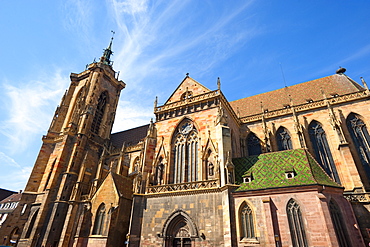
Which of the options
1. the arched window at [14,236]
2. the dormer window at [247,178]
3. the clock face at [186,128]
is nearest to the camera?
the dormer window at [247,178]

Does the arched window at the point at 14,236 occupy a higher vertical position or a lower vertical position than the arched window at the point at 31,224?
lower

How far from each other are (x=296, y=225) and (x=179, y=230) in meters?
6.67

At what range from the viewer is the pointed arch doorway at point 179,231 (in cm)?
1299

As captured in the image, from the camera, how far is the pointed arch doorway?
42.6 ft

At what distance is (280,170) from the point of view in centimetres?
1365

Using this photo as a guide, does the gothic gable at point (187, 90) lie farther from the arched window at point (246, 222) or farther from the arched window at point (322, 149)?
the arched window at point (322, 149)

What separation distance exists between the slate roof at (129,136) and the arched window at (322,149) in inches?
805

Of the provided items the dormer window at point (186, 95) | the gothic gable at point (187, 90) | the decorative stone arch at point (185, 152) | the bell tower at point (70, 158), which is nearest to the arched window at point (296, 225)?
the decorative stone arch at point (185, 152)

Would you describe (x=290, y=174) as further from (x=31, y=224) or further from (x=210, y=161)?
(x=31, y=224)

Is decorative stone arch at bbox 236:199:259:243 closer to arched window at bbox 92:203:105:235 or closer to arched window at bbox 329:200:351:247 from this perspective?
arched window at bbox 329:200:351:247

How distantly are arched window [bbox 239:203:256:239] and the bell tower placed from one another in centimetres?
1345

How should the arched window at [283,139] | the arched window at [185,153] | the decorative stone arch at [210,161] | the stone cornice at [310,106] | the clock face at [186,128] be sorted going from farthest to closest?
1. the arched window at [283,139]
2. the stone cornice at [310,106]
3. the clock face at [186,128]
4. the arched window at [185,153]
5. the decorative stone arch at [210,161]

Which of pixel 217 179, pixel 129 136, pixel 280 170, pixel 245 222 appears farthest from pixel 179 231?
pixel 129 136

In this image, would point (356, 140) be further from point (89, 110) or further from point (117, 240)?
point (89, 110)
